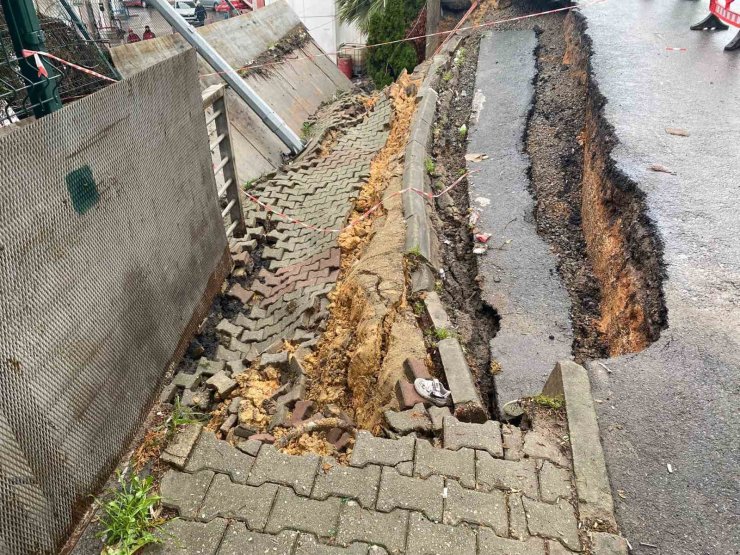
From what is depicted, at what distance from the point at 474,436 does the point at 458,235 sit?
120 inches

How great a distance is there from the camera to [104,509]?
268 centimetres

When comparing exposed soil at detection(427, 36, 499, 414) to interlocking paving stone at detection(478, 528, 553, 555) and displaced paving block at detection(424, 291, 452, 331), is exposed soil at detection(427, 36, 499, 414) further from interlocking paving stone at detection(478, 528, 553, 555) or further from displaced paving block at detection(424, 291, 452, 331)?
interlocking paving stone at detection(478, 528, 553, 555)

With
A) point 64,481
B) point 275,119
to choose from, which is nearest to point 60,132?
point 64,481

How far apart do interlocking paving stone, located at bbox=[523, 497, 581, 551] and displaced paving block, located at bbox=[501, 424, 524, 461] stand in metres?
0.27

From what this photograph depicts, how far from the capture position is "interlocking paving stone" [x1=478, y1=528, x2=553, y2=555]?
235 cm

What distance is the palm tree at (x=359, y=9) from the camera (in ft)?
46.3

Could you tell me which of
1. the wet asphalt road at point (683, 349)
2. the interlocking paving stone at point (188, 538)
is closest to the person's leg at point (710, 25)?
the wet asphalt road at point (683, 349)

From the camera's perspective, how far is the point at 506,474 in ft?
8.82

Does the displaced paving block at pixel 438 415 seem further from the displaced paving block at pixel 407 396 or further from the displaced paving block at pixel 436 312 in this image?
the displaced paving block at pixel 436 312

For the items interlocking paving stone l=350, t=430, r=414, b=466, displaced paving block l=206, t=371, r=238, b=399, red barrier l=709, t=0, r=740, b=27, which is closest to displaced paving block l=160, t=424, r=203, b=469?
interlocking paving stone l=350, t=430, r=414, b=466

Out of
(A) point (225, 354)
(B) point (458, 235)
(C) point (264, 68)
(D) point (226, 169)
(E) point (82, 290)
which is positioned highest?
(E) point (82, 290)

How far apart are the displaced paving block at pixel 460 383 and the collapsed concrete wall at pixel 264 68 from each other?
636cm

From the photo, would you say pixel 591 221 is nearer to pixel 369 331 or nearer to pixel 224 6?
pixel 369 331

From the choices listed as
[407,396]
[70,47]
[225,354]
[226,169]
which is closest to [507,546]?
[407,396]
